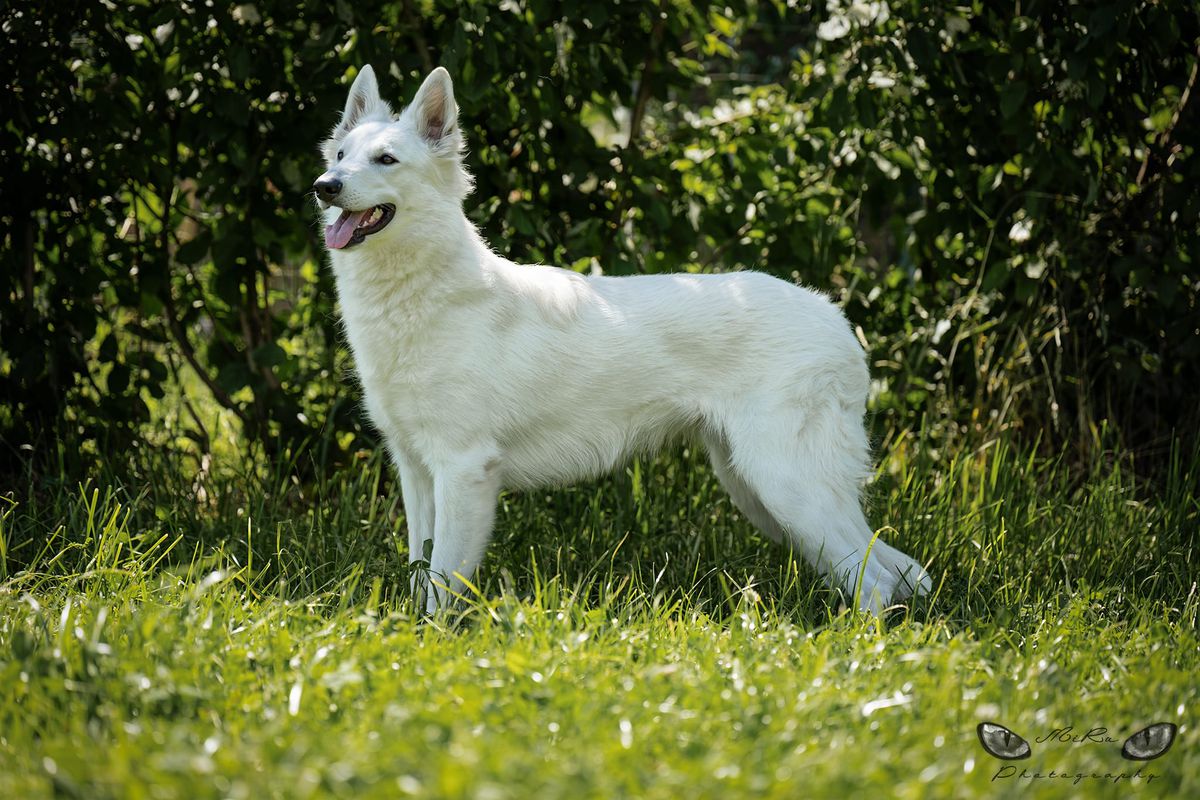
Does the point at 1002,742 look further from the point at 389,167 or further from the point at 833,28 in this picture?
the point at 833,28

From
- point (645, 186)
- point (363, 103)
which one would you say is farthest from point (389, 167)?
point (645, 186)

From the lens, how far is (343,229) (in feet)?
11.6

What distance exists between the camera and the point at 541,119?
4.75 meters

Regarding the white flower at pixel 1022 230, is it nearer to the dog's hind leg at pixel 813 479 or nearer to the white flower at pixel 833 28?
the white flower at pixel 833 28

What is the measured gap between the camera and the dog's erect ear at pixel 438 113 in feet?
12.1

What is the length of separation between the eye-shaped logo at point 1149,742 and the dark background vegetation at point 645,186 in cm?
252

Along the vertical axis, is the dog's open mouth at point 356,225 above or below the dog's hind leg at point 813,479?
above

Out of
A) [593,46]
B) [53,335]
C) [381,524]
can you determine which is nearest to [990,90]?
[593,46]

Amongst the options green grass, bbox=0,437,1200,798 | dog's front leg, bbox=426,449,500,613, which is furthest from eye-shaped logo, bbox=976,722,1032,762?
dog's front leg, bbox=426,449,500,613

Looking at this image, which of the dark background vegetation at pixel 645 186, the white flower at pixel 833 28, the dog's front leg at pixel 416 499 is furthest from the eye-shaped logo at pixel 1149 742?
the white flower at pixel 833 28

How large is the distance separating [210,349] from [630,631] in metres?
2.94

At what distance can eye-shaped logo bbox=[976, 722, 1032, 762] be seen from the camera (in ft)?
8.00

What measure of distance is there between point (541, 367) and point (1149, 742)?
2087 mm

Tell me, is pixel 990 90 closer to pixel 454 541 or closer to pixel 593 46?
pixel 593 46
